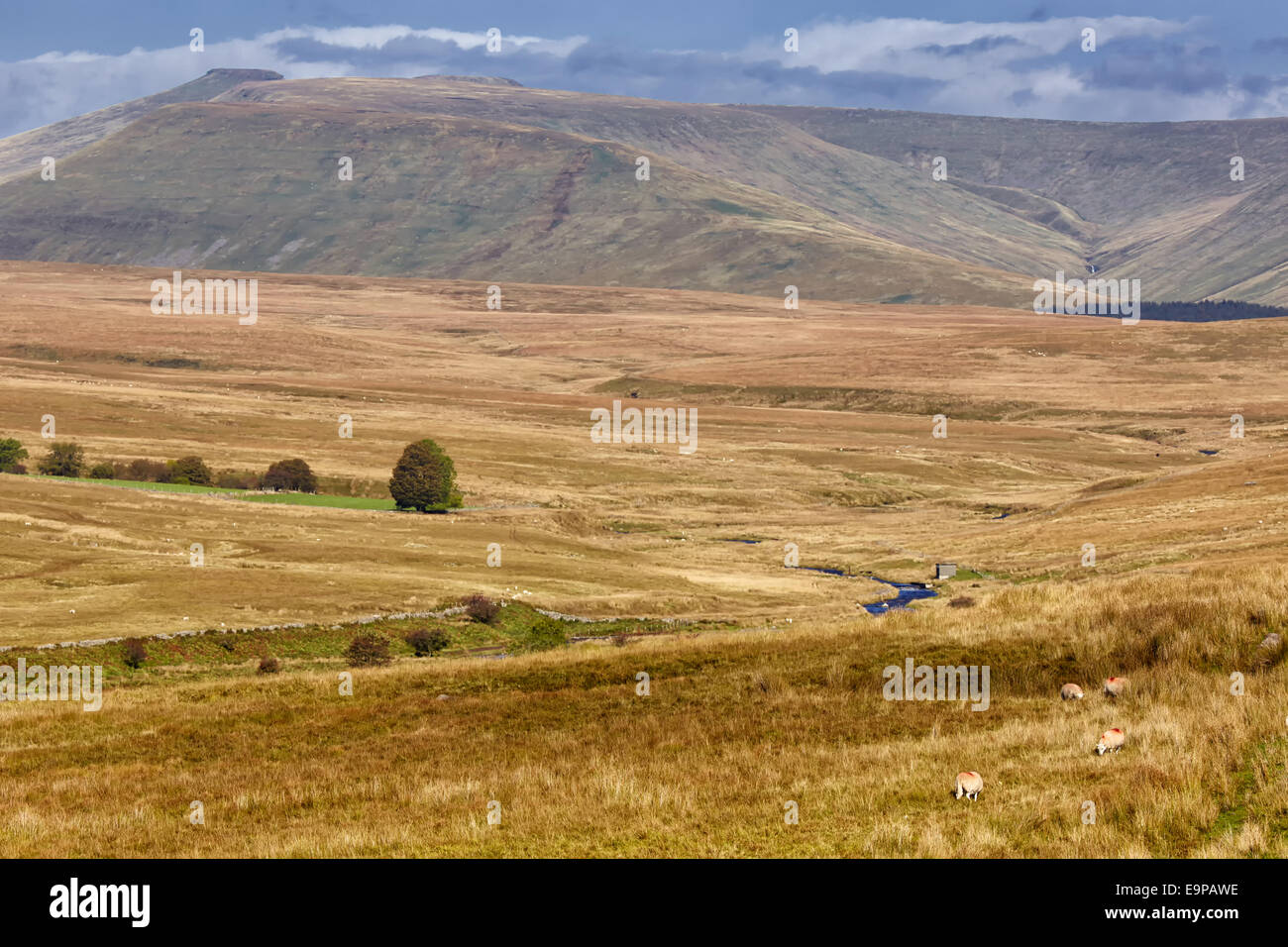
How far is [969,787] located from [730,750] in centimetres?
452

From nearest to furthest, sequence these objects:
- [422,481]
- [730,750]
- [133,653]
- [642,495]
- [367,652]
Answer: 1. [730,750]
2. [133,653]
3. [367,652]
4. [422,481]
5. [642,495]

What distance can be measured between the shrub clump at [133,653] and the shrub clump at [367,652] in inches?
321

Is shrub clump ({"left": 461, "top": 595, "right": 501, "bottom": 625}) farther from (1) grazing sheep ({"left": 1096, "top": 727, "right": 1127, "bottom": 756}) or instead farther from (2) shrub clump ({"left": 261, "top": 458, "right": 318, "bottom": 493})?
(1) grazing sheep ({"left": 1096, "top": 727, "right": 1127, "bottom": 756})

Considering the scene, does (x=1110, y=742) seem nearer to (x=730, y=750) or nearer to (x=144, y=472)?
(x=730, y=750)

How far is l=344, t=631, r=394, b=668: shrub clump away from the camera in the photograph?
2105 inches

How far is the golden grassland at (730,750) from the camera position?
1369cm

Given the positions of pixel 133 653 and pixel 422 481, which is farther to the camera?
pixel 422 481

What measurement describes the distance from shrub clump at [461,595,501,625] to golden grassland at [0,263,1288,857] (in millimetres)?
2339

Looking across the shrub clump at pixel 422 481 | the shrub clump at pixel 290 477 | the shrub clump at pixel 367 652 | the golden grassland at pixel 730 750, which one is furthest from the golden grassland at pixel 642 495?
the golden grassland at pixel 730 750

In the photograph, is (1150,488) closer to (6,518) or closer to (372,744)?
(6,518)

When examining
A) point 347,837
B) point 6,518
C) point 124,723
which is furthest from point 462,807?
point 6,518

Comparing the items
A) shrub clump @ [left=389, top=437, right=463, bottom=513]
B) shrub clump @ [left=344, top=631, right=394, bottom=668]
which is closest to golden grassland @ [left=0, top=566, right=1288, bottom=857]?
shrub clump @ [left=344, top=631, right=394, bottom=668]

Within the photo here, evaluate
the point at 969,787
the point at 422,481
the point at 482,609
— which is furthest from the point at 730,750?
the point at 422,481

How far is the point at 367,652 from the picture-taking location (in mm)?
53844
